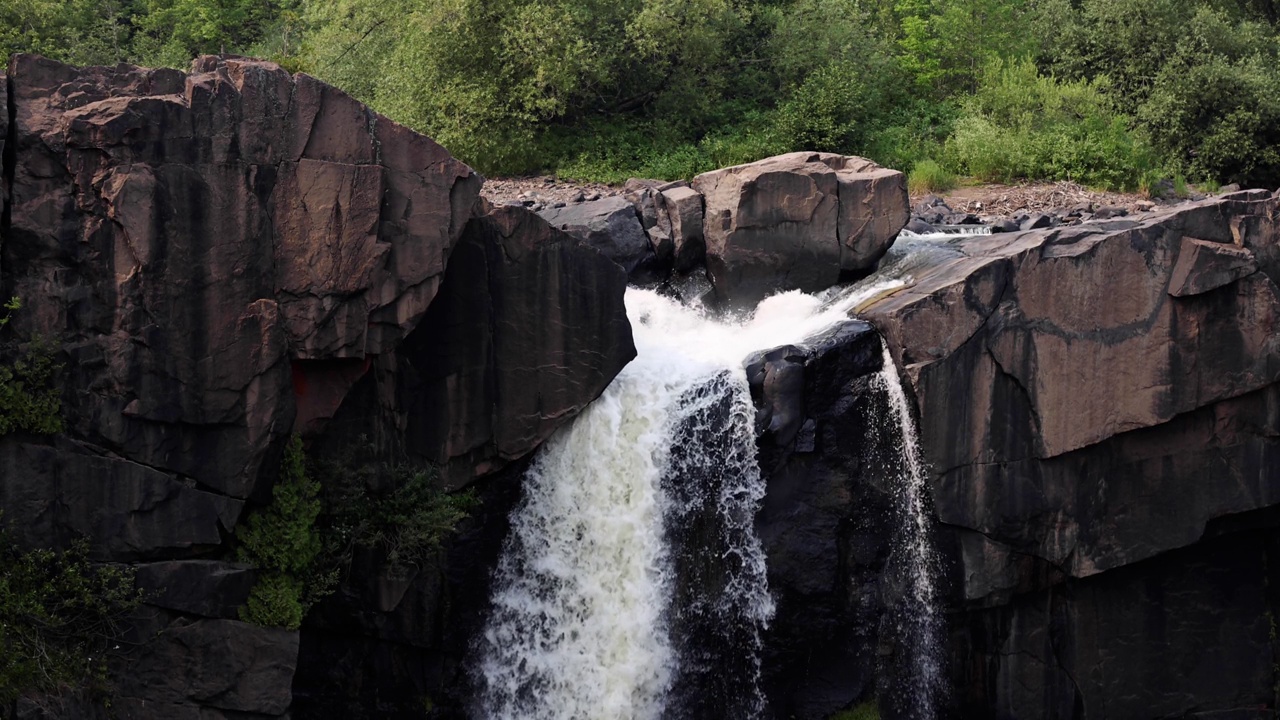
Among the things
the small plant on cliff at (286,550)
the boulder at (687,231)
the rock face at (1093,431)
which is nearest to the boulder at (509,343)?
the small plant on cliff at (286,550)

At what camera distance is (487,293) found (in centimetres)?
1373

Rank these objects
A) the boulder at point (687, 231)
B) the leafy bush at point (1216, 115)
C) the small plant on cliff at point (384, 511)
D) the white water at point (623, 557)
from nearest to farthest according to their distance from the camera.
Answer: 1. the small plant on cliff at point (384, 511)
2. the white water at point (623, 557)
3. the boulder at point (687, 231)
4. the leafy bush at point (1216, 115)

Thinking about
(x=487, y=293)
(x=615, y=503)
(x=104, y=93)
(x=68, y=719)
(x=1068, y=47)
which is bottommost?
(x=68, y=719)

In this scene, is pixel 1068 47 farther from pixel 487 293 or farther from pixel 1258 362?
pixel 487 293

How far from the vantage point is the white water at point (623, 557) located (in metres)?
13.8

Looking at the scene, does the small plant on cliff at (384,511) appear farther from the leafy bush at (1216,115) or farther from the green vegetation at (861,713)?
the leafy bush at (1216,115)

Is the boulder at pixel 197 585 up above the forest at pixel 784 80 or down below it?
below

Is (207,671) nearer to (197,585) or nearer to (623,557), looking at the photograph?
(197,585)

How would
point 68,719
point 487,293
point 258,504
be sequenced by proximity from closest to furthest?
point 68,719 → point 258,504 → point 487,293

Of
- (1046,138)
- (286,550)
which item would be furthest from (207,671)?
(1046,138)

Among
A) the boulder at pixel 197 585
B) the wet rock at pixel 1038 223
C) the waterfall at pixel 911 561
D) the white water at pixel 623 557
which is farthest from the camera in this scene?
the wet rock at pixel 1038 223

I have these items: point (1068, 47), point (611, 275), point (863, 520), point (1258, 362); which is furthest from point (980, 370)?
point (1068, 47)

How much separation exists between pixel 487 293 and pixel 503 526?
2.66 m

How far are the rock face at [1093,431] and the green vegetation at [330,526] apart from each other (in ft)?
18.5
